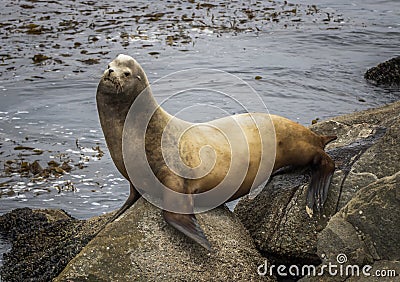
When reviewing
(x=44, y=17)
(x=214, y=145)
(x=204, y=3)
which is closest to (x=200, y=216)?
(x=214, y=145)

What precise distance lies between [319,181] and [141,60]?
9.08 metres

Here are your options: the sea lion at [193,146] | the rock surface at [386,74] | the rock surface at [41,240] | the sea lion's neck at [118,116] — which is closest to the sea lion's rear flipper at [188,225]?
the sea lion at [193,146]

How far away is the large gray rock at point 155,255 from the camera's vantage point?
3.99 metres

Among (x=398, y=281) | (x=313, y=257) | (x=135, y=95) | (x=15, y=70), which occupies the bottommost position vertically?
(x=15, y=70)

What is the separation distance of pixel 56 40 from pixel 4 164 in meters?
7.28

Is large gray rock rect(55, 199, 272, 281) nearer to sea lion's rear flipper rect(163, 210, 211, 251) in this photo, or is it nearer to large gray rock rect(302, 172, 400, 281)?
sea lion's rear flipper rect(163, 210, 211, 251)

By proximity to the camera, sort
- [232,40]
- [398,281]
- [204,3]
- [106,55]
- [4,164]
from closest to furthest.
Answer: [398,281], [4,164], [106,55], [232,40], [204,3]

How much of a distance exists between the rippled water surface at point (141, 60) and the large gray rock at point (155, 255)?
2.84m

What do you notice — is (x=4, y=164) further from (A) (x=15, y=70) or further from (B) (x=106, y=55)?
(B) (x=106, y=55)

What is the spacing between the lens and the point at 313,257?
4.55m
